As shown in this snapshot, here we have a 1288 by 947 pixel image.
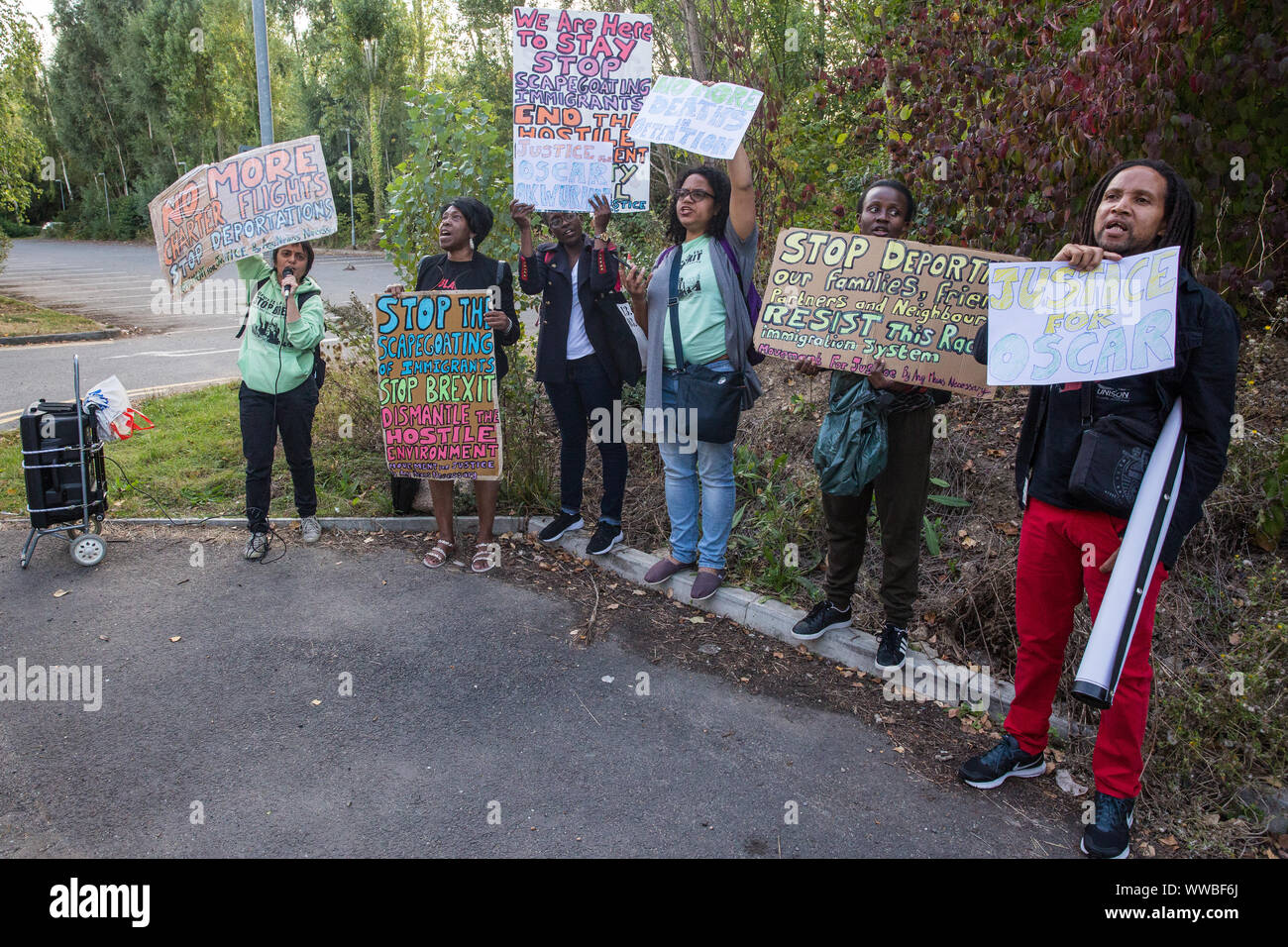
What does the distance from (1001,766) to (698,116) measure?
3.28 meters

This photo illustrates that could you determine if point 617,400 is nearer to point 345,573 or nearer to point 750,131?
point 345,573

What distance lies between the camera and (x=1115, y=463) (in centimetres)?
294

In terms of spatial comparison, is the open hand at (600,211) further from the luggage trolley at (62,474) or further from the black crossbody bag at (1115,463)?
the luggage trolley at (62,474)

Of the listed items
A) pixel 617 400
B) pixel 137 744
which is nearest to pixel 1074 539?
pixel 617 400

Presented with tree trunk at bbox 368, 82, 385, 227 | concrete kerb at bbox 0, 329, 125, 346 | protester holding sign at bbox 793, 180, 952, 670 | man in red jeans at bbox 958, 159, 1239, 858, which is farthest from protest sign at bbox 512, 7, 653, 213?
tree trunk at bbox 368, 82, 385, 227

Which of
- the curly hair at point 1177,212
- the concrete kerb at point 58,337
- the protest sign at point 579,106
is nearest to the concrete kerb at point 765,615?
the curly hair at point 1177,212

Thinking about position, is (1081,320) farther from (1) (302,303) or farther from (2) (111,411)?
(2) (111,411)

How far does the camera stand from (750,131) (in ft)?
27.8

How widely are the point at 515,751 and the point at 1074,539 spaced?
7.62 feet

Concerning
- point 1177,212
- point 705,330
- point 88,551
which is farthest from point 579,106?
point 88,551

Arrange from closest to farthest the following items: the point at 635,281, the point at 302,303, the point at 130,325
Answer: the point at 635,281 < the point at 302,303 < the point at 130,325

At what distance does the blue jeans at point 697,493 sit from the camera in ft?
15.9

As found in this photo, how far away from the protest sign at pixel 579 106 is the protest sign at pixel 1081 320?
8.54 ft
